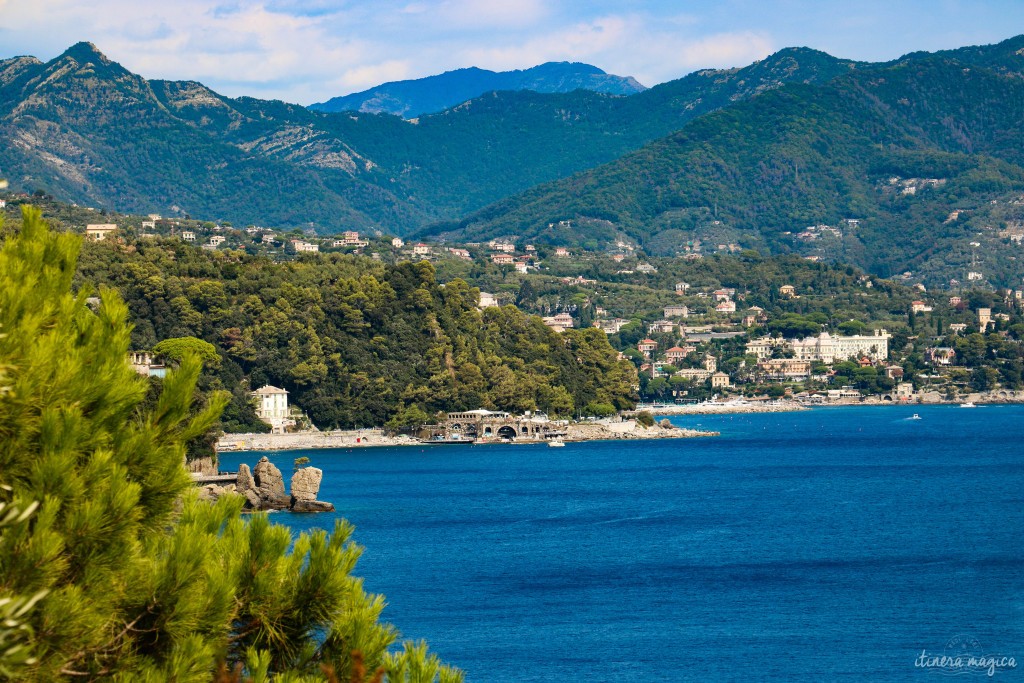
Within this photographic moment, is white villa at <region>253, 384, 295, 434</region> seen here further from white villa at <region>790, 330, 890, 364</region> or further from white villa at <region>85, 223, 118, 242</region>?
white villa at <region>790, 330, 890, 364</region>

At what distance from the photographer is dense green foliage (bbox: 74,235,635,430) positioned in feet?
255

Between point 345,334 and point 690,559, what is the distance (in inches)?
1908

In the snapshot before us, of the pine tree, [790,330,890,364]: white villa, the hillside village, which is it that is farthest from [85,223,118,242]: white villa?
the pine tree

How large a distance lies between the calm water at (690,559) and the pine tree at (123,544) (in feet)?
48.6

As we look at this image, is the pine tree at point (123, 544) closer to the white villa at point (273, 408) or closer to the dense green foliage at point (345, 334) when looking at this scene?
the dense green foliage at point (345, 334)

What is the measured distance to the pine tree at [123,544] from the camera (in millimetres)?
6168

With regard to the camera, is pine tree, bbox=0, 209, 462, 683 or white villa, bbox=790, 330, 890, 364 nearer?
pine tree, bbox=0, 209, 462, 683

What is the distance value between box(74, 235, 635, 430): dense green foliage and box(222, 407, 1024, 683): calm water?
9.47 metres

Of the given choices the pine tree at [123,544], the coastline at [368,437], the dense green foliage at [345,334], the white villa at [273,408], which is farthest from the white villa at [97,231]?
the pine tree at [123,544]

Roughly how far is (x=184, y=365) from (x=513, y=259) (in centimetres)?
15246

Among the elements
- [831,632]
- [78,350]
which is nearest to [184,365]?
[78,350]

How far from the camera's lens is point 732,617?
2833 centimetres

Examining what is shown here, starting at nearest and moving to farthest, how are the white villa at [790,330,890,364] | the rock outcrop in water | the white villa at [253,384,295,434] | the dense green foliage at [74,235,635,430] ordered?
the rock outcrop in water, the white villa at [253,384,295,434], the dense green foliage at [74,235,635,430], the white villa at [790,330,890,364]

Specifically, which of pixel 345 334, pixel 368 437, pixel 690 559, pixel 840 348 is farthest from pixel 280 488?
pixel 840 348
